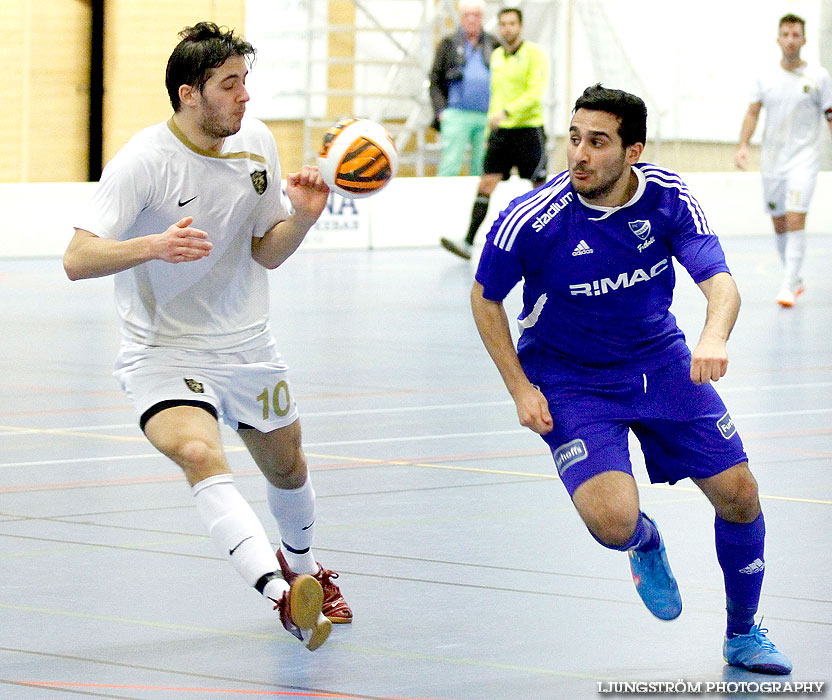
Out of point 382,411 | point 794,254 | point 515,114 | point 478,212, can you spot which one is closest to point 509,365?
point 382,411

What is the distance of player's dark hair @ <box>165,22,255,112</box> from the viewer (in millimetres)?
4938

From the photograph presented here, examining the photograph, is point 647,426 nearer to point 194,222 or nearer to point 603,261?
point 603,261

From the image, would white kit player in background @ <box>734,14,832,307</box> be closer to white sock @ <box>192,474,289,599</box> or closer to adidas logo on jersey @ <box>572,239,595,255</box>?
adidas logo on jersey @ <box>572,239,595,255</box>

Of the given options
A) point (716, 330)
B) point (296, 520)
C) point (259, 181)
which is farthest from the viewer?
point (296, 520)

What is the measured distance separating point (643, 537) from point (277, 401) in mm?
1191

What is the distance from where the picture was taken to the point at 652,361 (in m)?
5.02

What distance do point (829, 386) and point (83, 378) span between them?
456 cm

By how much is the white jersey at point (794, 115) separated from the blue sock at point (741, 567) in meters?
9.73

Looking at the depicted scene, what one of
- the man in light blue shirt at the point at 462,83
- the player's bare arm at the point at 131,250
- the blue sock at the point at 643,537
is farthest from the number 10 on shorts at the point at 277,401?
the man in light blue shirt at the point at 462,83

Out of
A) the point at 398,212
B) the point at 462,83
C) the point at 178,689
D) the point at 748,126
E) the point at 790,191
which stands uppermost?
the point at 748,126

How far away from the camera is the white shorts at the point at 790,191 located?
46.0ft

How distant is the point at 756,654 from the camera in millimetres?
4574

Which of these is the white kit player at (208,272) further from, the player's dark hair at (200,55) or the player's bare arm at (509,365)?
the player's bare arm at (509,365)

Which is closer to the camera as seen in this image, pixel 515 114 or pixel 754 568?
pixel 754 568
